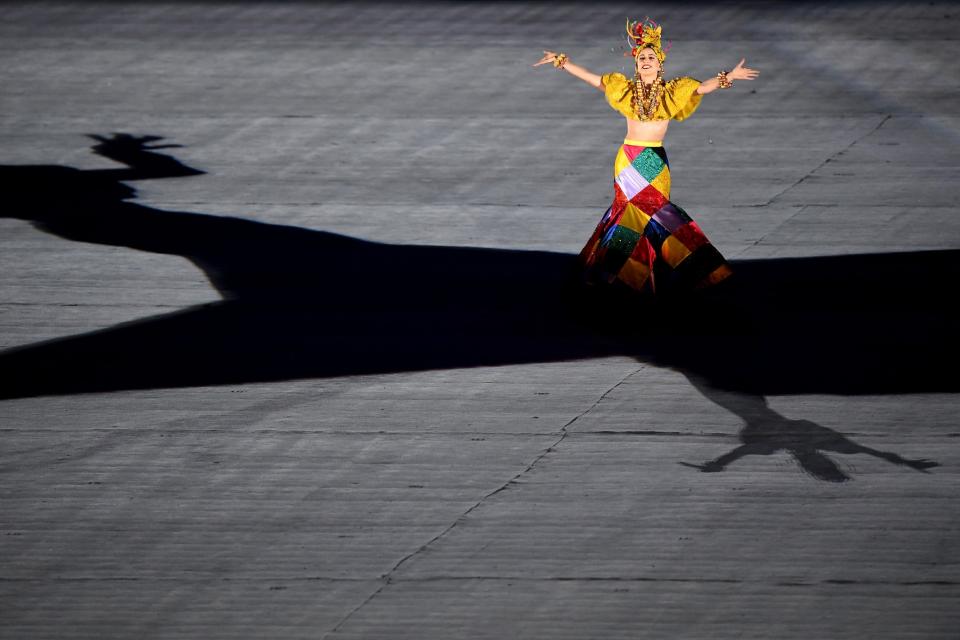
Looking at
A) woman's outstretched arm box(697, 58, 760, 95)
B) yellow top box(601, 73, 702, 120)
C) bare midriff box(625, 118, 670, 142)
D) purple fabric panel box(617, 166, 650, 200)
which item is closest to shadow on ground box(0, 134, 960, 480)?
purple fabric panel box(617, 166, 650, 200)

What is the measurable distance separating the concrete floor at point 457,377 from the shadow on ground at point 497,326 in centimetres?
3

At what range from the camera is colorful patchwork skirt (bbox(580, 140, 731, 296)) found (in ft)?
27.2

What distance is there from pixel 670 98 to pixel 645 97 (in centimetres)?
14

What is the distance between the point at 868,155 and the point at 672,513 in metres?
7.02

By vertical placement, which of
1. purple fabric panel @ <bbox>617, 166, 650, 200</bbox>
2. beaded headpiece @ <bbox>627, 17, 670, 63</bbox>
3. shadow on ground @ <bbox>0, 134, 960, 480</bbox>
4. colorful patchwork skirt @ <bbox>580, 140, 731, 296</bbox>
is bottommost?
shadow on ground @ <bbox>0, 134, 960, 480</bbox>

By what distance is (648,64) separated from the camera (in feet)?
27.1

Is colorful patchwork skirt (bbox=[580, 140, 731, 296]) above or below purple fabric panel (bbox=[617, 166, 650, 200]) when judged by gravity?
below

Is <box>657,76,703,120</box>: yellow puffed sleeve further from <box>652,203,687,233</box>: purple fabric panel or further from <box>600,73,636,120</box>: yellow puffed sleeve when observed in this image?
<box>652,203,687,233</box>: purple fabric panel

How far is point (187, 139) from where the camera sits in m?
13.3

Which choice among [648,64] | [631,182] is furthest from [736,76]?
[631,182]

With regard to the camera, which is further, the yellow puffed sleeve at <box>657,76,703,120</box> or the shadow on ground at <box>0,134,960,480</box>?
the yellow puffed sleeve at <box>657,76,703,120</box>

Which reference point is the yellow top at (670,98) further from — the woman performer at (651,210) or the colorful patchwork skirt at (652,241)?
the colorful patchwork skirt at (652,241)

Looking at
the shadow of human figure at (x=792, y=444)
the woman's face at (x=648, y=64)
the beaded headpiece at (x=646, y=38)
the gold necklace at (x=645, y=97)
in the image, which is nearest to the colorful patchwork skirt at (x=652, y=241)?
the gold necklace at (x=645, y=97)

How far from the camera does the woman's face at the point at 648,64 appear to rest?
27.1 feet
